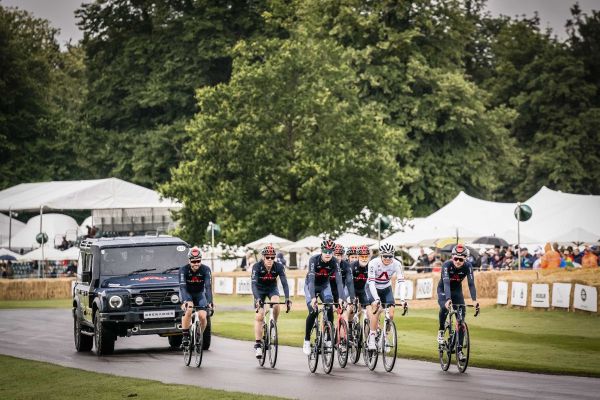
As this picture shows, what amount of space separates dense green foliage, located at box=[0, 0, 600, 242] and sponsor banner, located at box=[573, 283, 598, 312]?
79.1 ft

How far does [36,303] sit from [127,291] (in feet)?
114

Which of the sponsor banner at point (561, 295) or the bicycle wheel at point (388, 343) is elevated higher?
the sponsor banner at point (561, 295)

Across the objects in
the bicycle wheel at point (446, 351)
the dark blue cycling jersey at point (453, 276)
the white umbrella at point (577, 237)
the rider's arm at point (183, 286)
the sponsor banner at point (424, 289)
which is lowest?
the bicycle wheel at point (446, 351)

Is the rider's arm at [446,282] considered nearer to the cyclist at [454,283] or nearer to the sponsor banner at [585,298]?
the cyclist at [454,283]

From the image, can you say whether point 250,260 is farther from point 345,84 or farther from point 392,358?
point 392,358

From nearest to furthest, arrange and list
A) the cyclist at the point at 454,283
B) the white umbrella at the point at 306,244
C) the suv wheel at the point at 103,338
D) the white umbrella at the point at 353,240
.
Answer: the cyclist at the point at 454,283 → the suv wheel at the point at 103,338 → the white umbrella at the point at 353,240 → the white umbrella at the point at 306,244

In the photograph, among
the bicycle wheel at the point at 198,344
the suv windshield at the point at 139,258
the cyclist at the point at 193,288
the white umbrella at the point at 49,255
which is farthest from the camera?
the white umbrella at the point at 49,255

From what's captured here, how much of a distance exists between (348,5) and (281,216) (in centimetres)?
1879

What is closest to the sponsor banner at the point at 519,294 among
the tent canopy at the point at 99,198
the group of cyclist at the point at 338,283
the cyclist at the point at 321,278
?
the group of cyclist at the point at 338,283

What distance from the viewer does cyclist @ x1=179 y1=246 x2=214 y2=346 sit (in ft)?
79.5

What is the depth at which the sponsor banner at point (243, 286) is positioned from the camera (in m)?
59.7

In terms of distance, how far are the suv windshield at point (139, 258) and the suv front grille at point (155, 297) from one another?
1.21 m

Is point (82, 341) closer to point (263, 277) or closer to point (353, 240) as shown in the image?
point (263, 277)

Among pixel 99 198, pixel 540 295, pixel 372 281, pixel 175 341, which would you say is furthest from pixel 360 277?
pixel 99 198
